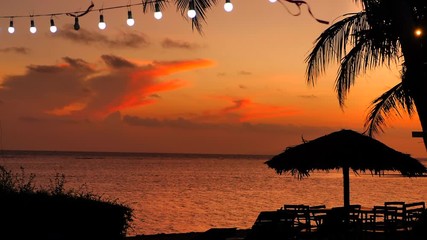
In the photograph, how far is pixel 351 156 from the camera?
37.3 ft

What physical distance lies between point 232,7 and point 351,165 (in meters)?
4.91

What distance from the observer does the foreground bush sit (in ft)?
28.3

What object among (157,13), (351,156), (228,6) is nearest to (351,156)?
(351,156)

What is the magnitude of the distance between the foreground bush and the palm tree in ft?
13.5

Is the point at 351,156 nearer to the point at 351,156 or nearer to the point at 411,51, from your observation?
the point at 351,156

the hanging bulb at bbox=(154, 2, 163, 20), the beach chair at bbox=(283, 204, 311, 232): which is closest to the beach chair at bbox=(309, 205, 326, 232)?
the beach chair at bbox=(283, 204, 311, 232)

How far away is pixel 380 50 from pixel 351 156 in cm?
185

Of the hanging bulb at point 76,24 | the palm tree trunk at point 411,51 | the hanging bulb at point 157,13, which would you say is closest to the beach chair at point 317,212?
the hanging bulb at point 157,13

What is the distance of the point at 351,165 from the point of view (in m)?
11.6

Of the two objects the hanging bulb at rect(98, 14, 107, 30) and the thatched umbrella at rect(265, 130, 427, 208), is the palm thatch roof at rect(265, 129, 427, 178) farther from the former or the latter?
the hanging bulb at rect(98, 14, 107, 30)

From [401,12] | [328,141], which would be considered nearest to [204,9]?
[401,12]

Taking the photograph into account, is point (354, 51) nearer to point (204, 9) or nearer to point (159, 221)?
point (204, 9)

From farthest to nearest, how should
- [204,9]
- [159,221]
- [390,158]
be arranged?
1. [159,221]
2. [390,158]
3. [204,9]

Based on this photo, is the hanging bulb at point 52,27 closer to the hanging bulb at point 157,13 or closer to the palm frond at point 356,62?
the hanging bulb at point 157,13
